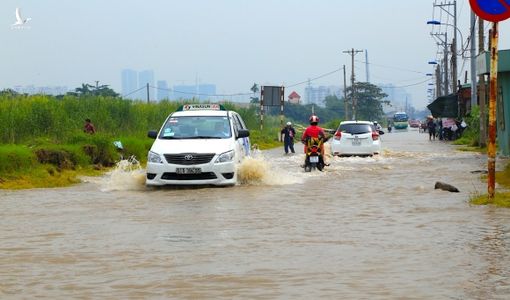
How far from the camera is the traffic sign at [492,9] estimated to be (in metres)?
12.1

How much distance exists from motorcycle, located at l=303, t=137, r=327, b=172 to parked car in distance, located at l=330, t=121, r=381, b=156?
27.3ft

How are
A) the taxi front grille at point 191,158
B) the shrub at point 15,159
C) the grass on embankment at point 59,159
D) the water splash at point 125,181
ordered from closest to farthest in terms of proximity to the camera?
the taxi front grille at point 191,158 → the water splash at point 125,181 → the shrub at point 15,159 → the grass on embankment at point 59,159

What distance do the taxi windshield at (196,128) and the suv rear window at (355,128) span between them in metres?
→ 12.6

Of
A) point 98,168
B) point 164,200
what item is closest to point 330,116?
point 98,168

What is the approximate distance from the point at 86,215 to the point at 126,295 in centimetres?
621

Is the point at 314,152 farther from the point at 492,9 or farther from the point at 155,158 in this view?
the point at 492,9

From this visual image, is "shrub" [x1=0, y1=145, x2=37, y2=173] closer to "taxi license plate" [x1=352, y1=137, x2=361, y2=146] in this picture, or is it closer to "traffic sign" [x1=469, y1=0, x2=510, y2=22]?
"traffic sign" [x1=469, y1=0, x2=510, y2=22]

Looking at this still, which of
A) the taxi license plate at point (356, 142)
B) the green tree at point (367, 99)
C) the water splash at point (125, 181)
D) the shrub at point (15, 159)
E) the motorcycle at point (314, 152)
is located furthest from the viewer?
the green tree at point (367, 99)

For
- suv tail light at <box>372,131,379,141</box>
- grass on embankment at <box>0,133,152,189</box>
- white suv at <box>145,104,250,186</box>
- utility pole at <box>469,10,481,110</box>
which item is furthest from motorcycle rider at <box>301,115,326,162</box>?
utility pole at <box>469,10,481,110</box>

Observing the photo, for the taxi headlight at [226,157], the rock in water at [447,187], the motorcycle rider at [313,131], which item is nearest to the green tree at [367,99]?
the motorcycle rider at [313,131]

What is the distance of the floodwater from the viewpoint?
285 inches

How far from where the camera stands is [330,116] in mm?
130625

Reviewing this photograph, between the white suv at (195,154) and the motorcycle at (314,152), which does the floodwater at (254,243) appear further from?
Answer: the motorcycle at (314,152)

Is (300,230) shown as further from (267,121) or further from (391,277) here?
(267,121)
